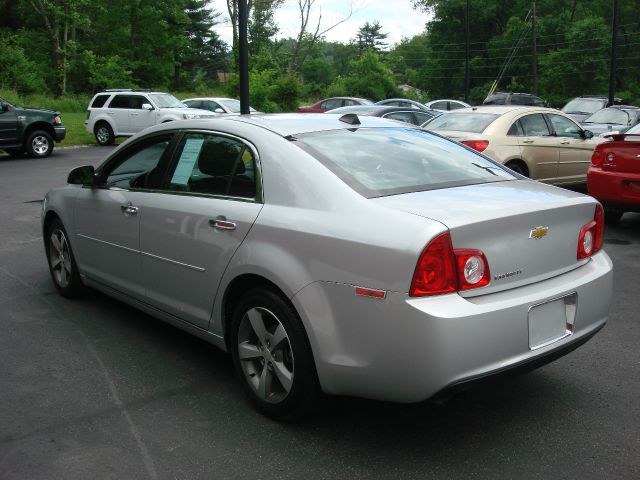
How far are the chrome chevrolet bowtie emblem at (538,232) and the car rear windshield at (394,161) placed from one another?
56 cm

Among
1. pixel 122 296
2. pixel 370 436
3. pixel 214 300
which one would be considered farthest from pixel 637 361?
pixel 122 296

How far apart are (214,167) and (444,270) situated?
1726 mm

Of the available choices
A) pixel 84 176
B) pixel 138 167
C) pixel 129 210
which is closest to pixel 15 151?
pixel 84 176

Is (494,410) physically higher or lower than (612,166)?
lower

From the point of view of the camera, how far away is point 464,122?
34.7 feet

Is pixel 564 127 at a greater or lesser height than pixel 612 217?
greater

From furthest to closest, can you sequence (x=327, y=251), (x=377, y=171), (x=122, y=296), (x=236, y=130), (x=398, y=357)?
(x=122, y=296)
(x=236, y=130)
(x=377, y=171)
(x=327, y=251)
(x=398, y=357)

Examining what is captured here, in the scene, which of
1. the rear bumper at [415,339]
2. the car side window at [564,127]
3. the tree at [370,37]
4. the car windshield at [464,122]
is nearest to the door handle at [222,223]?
the rear bumper at [415,339]

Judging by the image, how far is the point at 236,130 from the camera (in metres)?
3.93

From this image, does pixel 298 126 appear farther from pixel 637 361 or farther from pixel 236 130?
pixel 637 361

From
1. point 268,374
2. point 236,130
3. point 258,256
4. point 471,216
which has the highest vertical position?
point 236,130

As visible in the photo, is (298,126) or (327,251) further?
(298,126)

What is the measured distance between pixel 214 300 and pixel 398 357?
1.32 meters

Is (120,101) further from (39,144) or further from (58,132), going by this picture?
(39,144)
